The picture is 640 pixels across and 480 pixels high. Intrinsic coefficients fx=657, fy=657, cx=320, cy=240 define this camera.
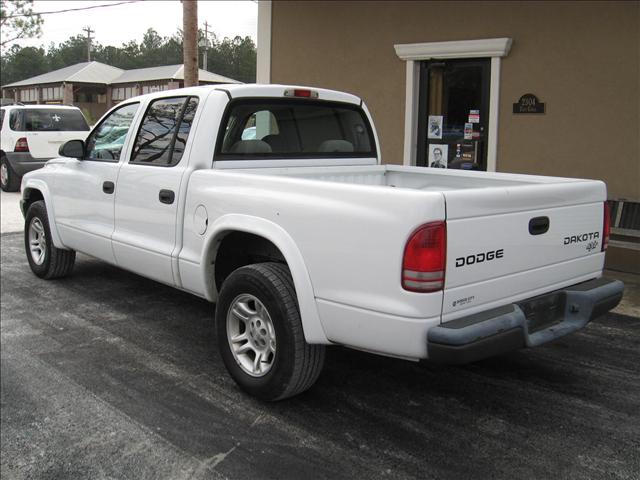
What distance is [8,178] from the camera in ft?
47.5

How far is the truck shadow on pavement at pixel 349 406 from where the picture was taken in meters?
3.14

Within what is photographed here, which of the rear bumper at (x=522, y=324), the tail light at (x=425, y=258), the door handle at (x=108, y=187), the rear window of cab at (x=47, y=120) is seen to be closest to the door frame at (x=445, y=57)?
the rear bumper at (x=522, y=324)

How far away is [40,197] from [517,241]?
5146 mm

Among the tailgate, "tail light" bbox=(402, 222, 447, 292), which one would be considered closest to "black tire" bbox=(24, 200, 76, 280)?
"tail light" bbox=(402, 222, 447, 292)

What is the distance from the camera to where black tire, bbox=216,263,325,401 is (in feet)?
11.4

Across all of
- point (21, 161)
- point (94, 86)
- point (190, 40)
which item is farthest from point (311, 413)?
point (94, 86)

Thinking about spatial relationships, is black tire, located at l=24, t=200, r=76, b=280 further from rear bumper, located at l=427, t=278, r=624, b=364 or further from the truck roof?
rear bumper, located at l=427, t=278, r=624, b=364

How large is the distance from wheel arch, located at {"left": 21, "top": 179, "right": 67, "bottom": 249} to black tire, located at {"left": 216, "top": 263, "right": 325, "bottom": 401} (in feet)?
10.2

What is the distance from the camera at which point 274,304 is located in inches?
139

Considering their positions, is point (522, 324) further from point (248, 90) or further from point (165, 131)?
point (165, 131)

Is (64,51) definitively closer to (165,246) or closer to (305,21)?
(305,21)

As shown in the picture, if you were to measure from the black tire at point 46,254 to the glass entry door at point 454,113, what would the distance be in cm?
505

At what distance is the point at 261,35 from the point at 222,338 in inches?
318

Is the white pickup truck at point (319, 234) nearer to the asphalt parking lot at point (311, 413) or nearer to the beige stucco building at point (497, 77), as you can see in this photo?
A: the asphalt parking lot at point (311, 413)
